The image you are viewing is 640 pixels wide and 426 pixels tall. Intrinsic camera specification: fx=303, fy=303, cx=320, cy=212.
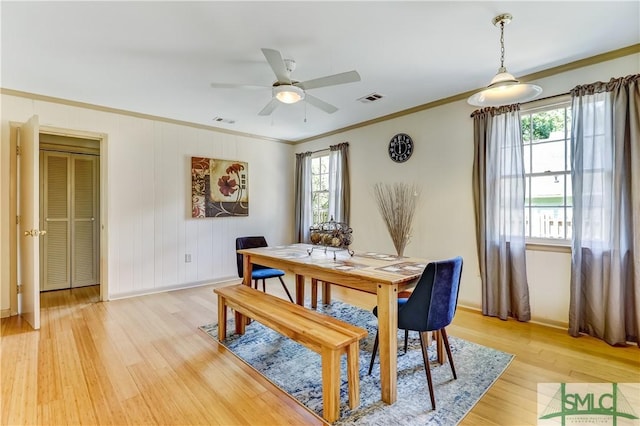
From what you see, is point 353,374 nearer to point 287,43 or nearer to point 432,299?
point 432,299

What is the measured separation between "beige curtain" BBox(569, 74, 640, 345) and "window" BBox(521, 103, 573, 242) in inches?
7.0

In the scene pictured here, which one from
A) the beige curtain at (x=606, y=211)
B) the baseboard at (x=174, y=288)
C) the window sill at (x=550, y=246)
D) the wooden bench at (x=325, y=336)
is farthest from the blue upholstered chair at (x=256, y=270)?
the beige curtain at (x=606, y=211)

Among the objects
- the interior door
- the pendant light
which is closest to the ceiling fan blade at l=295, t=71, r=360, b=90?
the pendant light

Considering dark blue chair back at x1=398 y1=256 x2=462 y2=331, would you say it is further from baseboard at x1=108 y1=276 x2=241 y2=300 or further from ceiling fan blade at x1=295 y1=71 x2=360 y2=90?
baseboard at x1=108 y1=276 x2=241 y2=300

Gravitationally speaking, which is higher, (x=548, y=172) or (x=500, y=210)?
(x=548, y=172)

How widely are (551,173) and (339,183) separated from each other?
9.40 ft

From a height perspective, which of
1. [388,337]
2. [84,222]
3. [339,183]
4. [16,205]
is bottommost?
[388,337]

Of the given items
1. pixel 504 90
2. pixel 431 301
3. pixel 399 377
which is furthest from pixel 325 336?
pixel 504 90

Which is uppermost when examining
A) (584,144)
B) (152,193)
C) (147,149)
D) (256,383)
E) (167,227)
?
(147,149)

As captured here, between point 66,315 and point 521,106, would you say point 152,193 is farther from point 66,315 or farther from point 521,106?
point 521,106

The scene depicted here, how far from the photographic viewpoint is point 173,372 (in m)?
2.22

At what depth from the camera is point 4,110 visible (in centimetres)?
333

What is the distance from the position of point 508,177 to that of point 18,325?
5.33 meters

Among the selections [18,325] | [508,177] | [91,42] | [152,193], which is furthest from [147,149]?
[508,177]
